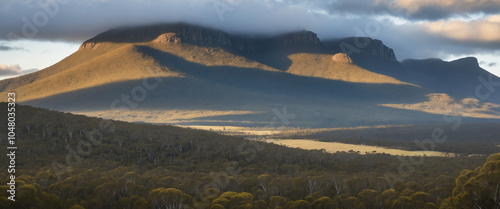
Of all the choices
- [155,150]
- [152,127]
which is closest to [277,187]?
[155,150]

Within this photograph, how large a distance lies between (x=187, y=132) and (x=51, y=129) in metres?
24.8

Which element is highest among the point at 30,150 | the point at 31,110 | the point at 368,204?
the point at 31,110

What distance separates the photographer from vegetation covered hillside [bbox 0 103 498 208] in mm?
36656

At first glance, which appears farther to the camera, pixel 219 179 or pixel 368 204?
Answer: pixel 219 179

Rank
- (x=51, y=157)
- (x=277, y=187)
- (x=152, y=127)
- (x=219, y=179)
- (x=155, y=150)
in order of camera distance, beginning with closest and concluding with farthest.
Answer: (x=277, y=187) → (x=219, y=179) → (x=51, y=157) → (x=155, y=150) → (x=152, y=127)

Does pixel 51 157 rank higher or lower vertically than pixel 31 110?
lower

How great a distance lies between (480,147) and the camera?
114 meters

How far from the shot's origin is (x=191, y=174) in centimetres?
5231

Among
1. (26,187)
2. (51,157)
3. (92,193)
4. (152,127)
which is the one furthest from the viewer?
(152,127)

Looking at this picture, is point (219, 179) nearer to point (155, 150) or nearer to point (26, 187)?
point (26, 187)

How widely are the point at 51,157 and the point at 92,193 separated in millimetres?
24628

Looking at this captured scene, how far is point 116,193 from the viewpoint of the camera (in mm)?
39688

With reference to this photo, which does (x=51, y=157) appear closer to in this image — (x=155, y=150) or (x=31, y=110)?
(x=155, y=150)

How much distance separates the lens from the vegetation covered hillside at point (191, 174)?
120ft
